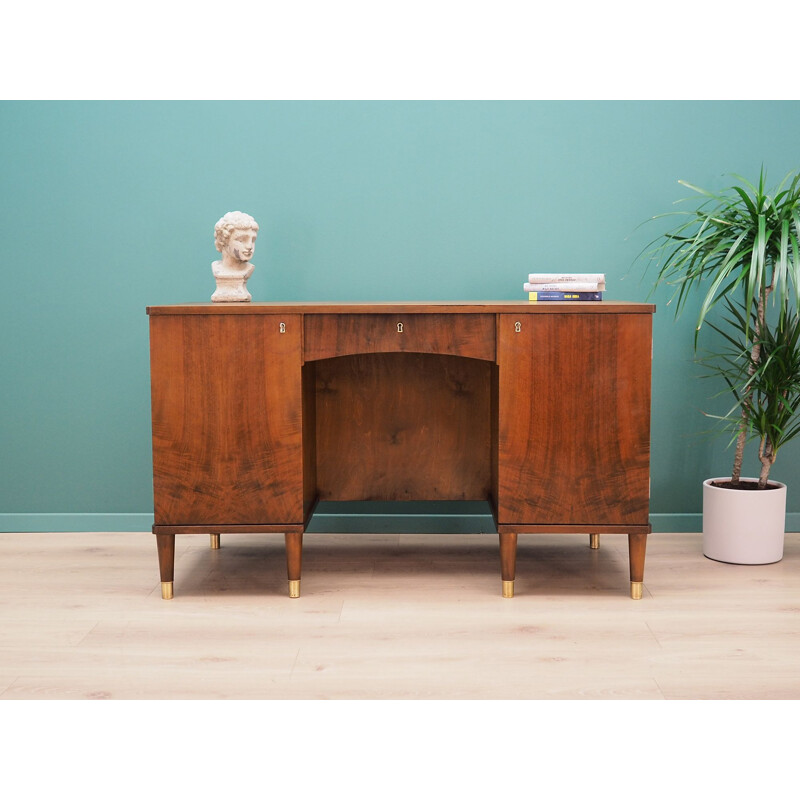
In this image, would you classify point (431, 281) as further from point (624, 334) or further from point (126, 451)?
point (126, 451)

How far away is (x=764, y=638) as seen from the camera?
2.17 meters

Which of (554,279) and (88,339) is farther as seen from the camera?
(88,339)

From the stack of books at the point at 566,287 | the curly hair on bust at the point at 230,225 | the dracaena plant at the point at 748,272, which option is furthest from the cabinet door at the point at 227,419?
the dracaena plant at the point at 748,272

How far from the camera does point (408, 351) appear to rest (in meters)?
2.49

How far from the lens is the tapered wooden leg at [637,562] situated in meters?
2.50

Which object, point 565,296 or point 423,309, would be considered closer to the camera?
point 423,309

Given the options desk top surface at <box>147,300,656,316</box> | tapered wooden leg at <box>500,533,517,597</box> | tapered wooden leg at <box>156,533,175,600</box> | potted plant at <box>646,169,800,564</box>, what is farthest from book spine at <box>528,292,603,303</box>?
tapered wooden leg at <box>156,533,175,600</box>

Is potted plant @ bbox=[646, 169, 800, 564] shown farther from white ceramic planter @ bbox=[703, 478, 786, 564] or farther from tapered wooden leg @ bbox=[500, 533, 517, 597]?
tapered wooden leg @ bbox=[500, 533, 517, 597]

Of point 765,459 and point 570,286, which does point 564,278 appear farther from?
point 765,459

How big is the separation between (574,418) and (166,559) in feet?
4.15

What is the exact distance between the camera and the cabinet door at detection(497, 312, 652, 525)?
8.01 feet

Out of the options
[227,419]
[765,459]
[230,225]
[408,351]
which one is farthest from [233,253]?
[765,459]

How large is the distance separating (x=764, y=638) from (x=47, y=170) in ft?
9.20
